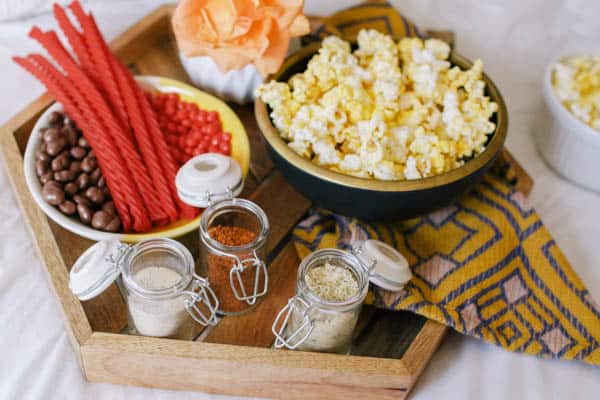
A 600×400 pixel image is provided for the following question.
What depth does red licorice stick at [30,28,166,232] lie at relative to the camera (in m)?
0.86

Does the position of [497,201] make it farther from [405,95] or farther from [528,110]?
[528,110]

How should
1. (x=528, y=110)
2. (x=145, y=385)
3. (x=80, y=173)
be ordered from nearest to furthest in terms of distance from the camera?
(x=145, y=385), (x=80, y=173), (x=528, y=110)

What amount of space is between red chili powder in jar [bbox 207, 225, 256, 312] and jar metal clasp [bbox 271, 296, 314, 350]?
6cm

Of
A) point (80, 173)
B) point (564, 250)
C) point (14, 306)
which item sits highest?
point (80, 173)

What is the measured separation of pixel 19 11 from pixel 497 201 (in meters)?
0.93

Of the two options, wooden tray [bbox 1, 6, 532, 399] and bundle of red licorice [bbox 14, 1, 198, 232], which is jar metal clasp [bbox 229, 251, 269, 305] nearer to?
wooden tray [bbox 1, 6, 532, 399]

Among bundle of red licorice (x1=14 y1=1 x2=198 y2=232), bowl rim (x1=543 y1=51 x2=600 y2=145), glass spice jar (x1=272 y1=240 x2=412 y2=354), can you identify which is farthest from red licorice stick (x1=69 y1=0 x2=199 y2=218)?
bowl rim (x1=543 y1=51 x2=600 y2=145)

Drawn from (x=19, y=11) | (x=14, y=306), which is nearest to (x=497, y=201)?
(x=14, y=306)

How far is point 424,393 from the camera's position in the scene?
811 millimetres

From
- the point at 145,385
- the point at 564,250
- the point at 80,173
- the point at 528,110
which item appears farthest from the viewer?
the point at 528,110

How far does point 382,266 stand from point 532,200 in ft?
1.42

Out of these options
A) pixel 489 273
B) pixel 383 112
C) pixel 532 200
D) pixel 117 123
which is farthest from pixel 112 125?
pixel 532 200

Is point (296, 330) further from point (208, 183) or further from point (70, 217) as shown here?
point (70, 217)

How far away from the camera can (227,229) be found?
30.5 inches
